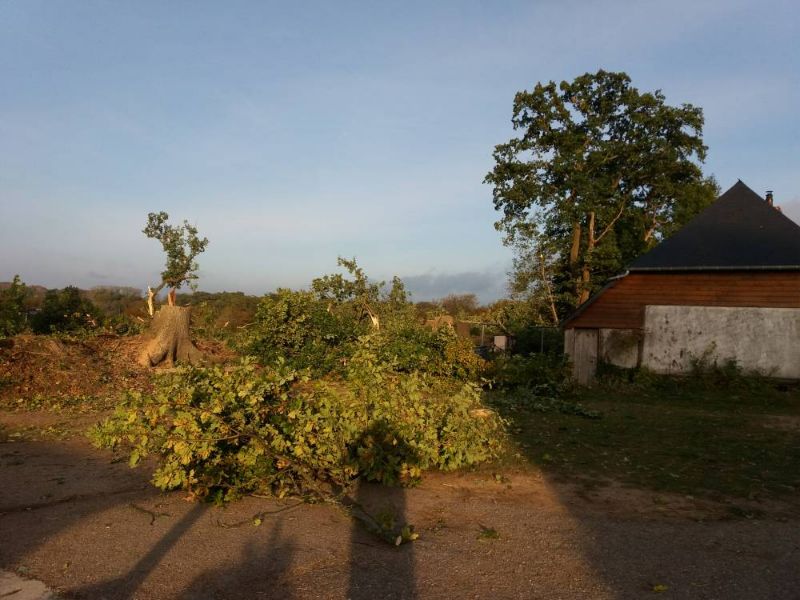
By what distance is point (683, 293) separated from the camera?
17.6m

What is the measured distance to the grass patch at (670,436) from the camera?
7398mm

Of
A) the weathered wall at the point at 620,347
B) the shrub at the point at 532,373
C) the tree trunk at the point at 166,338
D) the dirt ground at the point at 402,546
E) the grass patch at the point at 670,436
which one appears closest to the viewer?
the dirt ground at the point at 402,546

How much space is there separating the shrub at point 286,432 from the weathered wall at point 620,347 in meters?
11.8

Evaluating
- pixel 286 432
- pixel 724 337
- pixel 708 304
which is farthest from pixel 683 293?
pixel 286 432

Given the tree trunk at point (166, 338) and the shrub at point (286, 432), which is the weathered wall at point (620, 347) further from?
the shrub at point (286, 432)

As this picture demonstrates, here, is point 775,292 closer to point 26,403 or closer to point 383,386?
point 383,386

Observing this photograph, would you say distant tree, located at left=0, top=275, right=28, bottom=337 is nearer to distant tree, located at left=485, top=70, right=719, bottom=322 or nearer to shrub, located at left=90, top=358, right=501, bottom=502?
shrub, located at left=90, top=358, right=501, bottom=502

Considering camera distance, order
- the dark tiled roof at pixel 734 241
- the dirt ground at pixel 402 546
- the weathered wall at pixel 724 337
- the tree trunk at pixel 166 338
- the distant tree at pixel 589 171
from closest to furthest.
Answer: the dirt ground at pixel 402 546 < the tree trunk at pixel 166 338 < the weathered wall at pixel 724 337 < the dark tiled roof at pixel 734 241 < the distant tree at pixel 589 171

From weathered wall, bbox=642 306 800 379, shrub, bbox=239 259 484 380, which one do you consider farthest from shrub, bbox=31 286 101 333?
weathered wall, bbox=642 306 800 379

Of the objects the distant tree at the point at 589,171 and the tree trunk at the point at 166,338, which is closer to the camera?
the tree trunk at the point at 166,338

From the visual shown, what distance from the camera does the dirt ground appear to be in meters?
4.18

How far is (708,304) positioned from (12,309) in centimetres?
1937

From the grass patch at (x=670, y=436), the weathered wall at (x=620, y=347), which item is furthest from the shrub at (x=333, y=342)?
the weathered wall at (x=620, y=347)

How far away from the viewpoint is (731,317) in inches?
670
